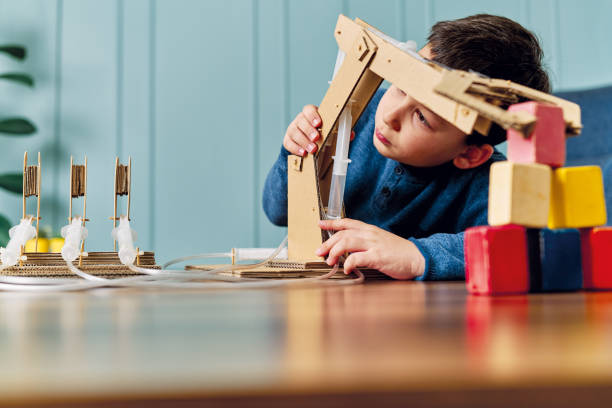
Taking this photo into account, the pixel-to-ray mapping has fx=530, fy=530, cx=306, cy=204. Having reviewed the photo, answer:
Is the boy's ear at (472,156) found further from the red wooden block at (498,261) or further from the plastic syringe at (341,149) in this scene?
the red wooden block at (498,261)

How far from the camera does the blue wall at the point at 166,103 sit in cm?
207

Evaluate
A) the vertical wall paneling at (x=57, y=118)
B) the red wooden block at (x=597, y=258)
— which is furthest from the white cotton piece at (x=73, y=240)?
the vertical wall paneling at (x=57, y=118)

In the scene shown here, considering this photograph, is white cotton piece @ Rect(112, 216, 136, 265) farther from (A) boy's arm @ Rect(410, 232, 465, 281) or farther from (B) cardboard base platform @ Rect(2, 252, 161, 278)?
(A) boy's arm @ Rect(410, 232, 465, 281)

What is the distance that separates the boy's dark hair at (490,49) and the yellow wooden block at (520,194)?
0.47 m

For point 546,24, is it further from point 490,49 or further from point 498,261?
point 498,261

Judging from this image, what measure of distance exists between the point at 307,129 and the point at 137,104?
4.80 ft

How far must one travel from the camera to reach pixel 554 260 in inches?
19.7

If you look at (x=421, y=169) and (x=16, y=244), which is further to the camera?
(x=421, y=169)

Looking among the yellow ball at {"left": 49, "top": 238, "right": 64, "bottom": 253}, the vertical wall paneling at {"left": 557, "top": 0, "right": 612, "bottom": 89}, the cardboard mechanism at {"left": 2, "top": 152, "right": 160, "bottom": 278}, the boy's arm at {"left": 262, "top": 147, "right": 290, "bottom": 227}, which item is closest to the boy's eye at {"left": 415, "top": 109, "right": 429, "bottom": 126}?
the boy's arm at {"left": 262, "top": 147, "right": 290, "bottom": 227}

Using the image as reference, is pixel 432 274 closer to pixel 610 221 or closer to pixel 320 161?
pixel 320 161

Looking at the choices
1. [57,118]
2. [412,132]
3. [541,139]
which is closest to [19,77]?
[57,118]

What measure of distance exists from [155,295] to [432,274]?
0.40 m

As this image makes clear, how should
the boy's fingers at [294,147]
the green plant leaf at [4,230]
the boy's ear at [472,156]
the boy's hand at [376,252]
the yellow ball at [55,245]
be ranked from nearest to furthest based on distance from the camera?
the boy's hand at [376,252] → the boy's fingers at [294,147] → the boy's ear at [472,156] → the yellow ball at [55,245] → the green plant leaf at [4,230]

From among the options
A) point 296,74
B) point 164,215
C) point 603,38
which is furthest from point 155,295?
point 603,38
